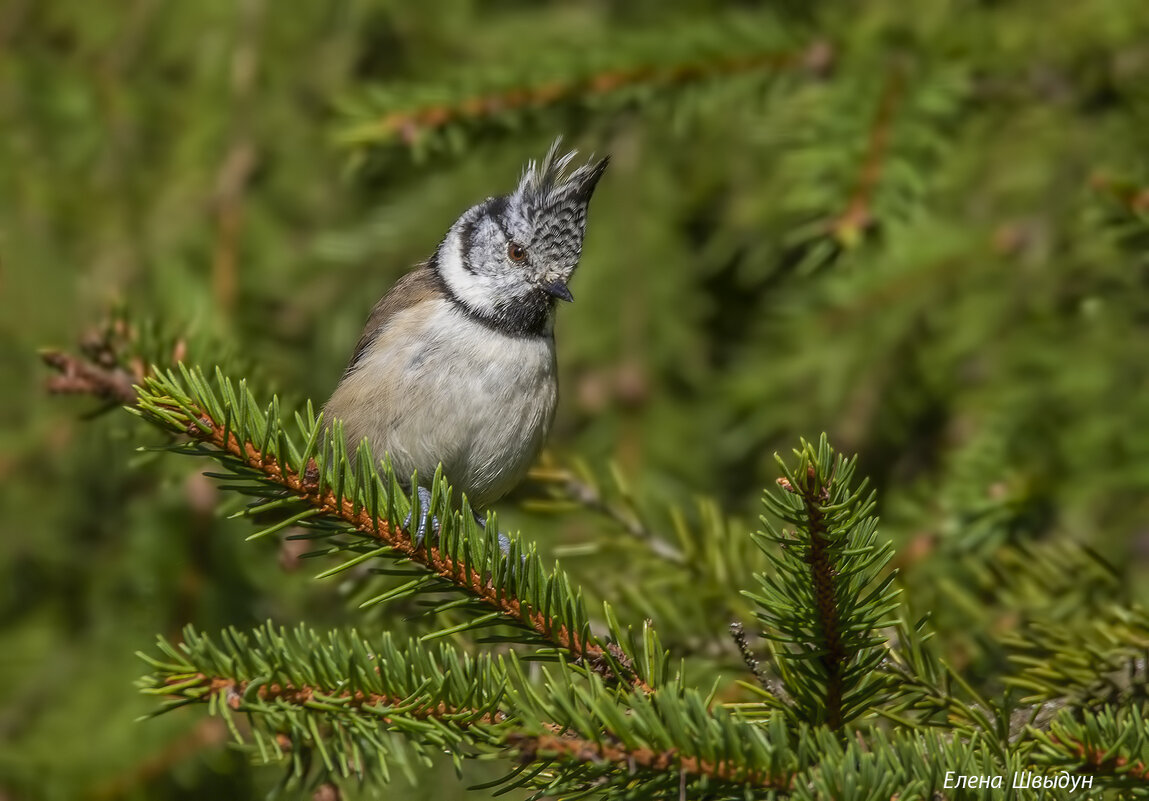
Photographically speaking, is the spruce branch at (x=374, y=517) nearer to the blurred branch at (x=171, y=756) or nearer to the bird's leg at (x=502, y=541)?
the bird's leg at (x=502, y=541)

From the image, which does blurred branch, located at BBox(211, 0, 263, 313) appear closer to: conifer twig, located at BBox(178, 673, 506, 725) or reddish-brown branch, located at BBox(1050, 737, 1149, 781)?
conifer twig, located at BBox(178, 673, 506, 725)

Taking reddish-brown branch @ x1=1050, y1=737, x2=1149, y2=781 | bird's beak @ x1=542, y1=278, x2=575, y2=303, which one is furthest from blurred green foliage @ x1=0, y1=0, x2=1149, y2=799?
reddish-brown branch @ x1=1050, y1=737, x2=1149, y2=781

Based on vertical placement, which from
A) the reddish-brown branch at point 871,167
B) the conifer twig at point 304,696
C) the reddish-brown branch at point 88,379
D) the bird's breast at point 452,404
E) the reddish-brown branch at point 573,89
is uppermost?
the reddish-brown branch at point 573,89

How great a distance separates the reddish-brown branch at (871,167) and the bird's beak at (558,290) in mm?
816

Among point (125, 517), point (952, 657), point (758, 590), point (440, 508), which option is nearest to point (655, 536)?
point (758, 590)

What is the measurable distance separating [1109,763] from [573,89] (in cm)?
235

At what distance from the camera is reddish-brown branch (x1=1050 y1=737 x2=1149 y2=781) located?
5.36 ft

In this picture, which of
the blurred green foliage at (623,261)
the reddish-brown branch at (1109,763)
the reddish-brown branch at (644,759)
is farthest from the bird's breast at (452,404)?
the reddish-brown branch at (1109,763)

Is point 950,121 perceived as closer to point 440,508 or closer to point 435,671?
Answer: point 440,508

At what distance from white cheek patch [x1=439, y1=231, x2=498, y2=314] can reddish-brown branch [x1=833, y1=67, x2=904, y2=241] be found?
1.08m

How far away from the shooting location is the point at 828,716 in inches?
70.1

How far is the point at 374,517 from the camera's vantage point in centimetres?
193

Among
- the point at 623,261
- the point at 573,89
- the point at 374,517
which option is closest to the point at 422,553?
the point at 374,517

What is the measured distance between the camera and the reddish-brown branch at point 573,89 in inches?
125
